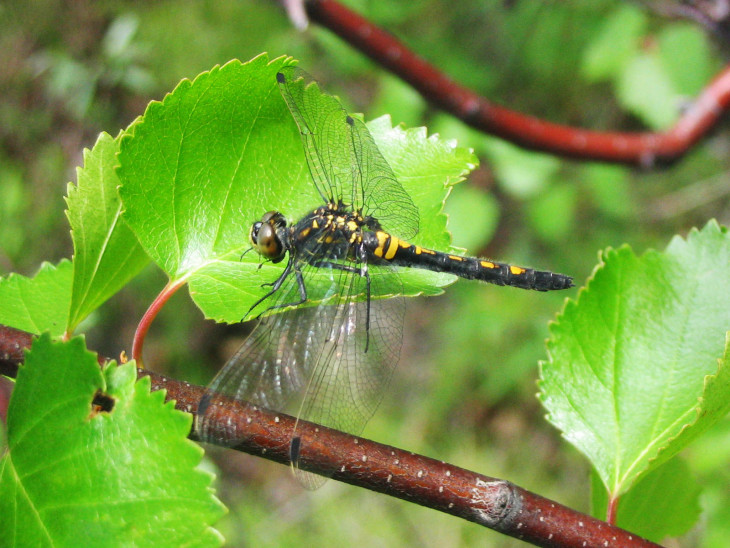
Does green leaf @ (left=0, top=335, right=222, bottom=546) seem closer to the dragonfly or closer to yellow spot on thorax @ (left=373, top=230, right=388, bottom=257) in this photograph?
the dragonfly

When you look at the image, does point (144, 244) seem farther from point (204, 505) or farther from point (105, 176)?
point (204, 505)

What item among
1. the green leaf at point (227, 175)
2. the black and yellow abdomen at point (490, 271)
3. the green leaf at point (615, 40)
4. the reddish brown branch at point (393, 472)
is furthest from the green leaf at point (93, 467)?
the green leaf at point (615, 40)

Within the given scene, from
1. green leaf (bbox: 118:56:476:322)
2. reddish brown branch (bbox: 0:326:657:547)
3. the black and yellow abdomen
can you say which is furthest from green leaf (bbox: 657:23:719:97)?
Result: reddish brown branch (bbox: 0:326:657:547)

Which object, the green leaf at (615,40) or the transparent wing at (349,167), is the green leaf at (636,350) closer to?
the transparent wing at (349,167)

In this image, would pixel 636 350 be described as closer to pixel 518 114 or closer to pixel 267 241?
pixel 267 241

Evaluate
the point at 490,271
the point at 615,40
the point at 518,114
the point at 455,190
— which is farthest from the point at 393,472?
the point at 615,40
